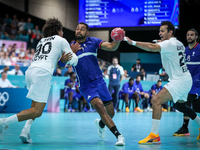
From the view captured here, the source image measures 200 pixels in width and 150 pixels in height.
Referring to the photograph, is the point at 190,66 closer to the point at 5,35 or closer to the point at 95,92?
the point at 95,92

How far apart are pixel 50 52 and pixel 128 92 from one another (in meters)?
10.2

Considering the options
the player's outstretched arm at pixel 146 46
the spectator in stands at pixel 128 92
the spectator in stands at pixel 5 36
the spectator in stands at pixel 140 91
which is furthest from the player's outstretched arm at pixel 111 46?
the spectator in stands at pixel 5 36

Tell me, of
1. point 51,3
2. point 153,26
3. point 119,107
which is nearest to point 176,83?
point 153,26

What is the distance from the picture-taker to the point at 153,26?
12914 millimetres

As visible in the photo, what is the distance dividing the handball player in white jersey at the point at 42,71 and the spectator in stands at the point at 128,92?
9690 mm

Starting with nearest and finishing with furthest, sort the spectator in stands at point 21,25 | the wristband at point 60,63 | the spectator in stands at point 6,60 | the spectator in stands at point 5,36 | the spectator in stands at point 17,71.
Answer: the wristband at point 60,63
the spectator in stands at point 17,71
the spectator in stands at point 6,60
the spectator in stands at point 5,36
the spectator in stands at point 21,25

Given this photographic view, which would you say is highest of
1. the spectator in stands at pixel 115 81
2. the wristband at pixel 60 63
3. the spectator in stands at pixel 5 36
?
the spectator in stands at pixel 5 36

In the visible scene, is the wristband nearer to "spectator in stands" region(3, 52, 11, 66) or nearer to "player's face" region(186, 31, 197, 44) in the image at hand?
"player's face" region(186, 31, 197, 44)

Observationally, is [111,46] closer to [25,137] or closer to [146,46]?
[146,46]

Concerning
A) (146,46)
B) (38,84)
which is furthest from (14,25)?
(146,46)

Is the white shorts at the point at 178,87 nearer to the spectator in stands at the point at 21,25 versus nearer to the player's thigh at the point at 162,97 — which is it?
the player's thigh at the point at 162,97

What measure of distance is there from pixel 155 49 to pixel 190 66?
1.92 m

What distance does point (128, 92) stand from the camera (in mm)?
14594

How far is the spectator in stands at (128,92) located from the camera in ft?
47.5
